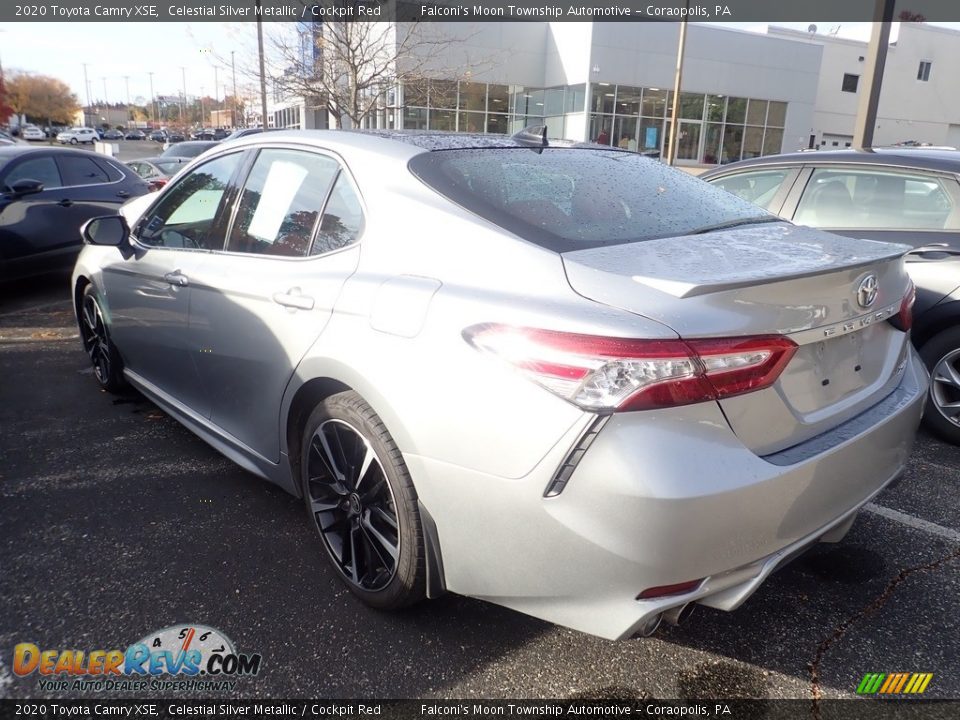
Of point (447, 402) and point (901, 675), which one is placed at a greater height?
point (447, 402)

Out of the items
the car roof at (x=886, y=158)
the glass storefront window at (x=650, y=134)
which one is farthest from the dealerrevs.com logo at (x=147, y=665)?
the glass storefront window at (x=650, y=134)

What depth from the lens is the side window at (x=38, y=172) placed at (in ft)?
23.6

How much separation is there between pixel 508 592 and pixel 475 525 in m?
0.21

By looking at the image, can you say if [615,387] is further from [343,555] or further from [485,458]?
[343,555]

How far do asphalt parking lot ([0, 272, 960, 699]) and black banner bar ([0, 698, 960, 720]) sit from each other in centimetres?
4

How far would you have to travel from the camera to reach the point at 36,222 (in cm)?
721

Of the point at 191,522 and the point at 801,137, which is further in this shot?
the point at 801,137

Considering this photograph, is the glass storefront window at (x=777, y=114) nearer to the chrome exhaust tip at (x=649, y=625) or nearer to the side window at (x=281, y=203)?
the side window at (x=281, y=203)

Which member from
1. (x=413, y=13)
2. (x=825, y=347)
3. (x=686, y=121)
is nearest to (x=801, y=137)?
(x=686, y=121)

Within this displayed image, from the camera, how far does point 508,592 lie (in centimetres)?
195

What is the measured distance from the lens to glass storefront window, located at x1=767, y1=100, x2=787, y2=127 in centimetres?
3434

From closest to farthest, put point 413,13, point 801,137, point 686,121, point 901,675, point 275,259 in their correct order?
point 901,675 < point 275,259 < point 413,13 < point 686,121 < point 801,137

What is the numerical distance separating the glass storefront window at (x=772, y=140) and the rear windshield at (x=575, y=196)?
35972 mm

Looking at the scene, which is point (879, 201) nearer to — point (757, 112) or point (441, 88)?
point (441, 88)
